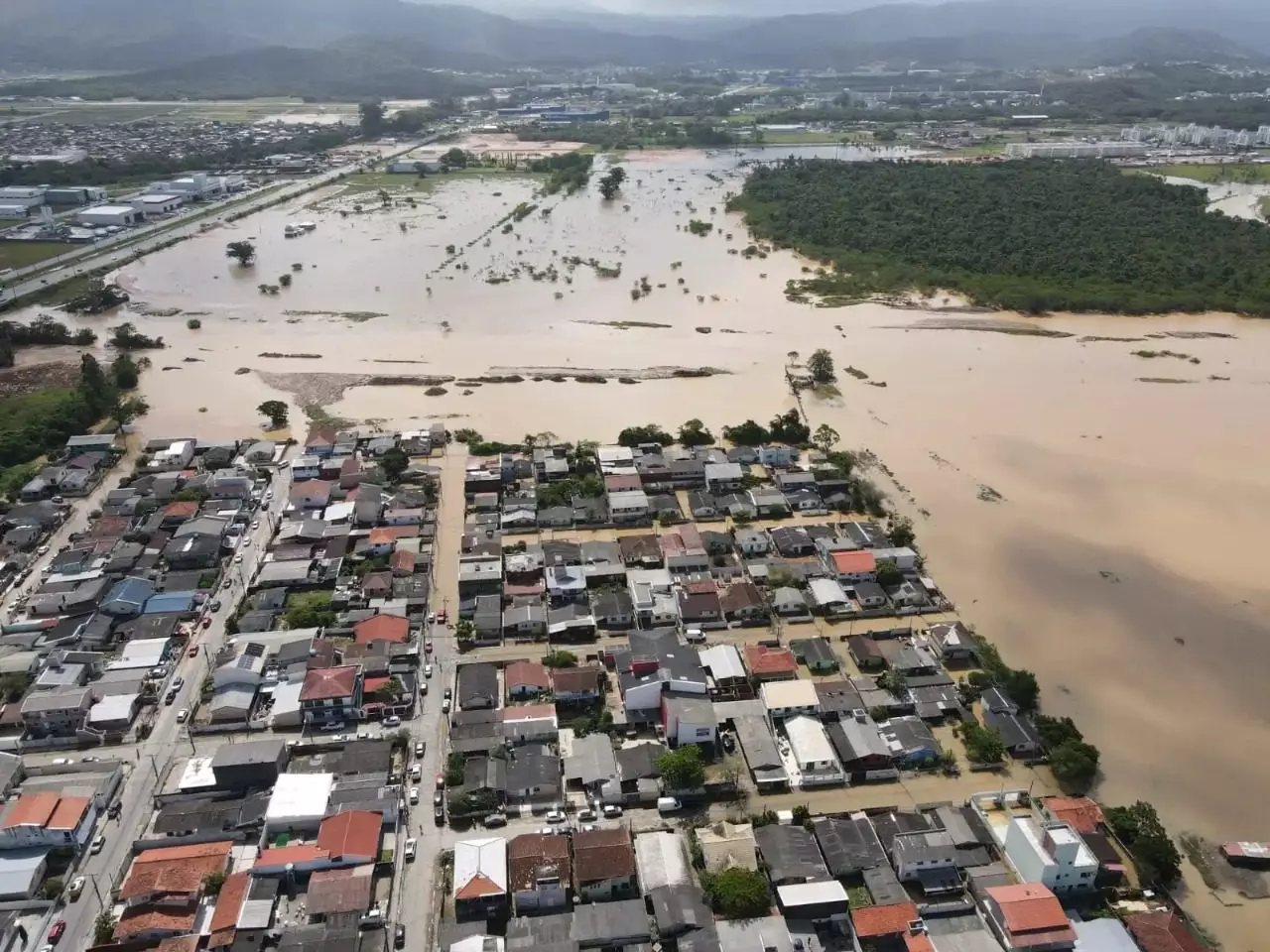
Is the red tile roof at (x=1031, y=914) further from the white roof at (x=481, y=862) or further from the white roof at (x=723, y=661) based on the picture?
the white roof at (x=481, y=862)

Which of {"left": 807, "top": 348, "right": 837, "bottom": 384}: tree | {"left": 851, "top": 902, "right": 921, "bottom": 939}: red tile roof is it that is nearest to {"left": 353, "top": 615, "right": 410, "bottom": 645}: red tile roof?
{"left": 851, "top": 902, "right": 921, "bottom": 939}: red tile roof

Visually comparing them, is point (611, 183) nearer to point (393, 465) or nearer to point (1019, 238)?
point (1019, 238)

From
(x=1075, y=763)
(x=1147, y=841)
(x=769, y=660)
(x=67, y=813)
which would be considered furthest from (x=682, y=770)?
(x=67, y=813)

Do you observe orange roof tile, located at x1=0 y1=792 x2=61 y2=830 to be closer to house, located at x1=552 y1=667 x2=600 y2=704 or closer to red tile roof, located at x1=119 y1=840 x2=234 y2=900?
red tile roof, located at x1=119 y1=840 x2=234 y2=900

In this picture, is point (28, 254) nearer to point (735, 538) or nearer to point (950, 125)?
point (735, 538)

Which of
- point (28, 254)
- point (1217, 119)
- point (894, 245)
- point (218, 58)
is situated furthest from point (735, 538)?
point (218, 58)
